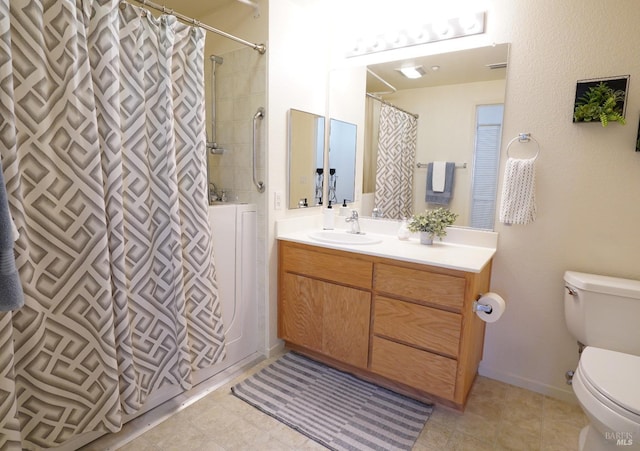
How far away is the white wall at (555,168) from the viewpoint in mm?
1695

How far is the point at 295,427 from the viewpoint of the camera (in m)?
1.72

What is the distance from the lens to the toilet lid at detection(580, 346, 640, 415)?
122 centimetres

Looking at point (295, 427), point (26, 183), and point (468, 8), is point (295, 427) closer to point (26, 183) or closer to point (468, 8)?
point (26, 183)

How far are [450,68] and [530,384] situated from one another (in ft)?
6.47

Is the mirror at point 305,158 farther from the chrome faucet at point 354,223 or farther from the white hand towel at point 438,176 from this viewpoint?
the white hand towel at point 438,176

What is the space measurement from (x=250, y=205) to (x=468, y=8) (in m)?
1.77

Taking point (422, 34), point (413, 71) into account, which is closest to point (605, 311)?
point (413, 71)

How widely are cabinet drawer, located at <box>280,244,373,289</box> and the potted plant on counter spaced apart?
0.44 meters

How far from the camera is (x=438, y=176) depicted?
2.19 metres

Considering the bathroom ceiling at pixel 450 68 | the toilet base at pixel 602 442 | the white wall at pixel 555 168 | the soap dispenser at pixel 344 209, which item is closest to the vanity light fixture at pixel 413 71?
the bathroom ceiling at pixel 450 68

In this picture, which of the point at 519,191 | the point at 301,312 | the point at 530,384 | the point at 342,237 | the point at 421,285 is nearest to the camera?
the point at 421,285

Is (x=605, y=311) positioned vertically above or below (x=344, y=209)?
below

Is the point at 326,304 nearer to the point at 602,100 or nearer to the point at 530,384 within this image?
the point at 530,384

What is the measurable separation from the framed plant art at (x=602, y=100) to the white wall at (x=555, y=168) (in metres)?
0.04
